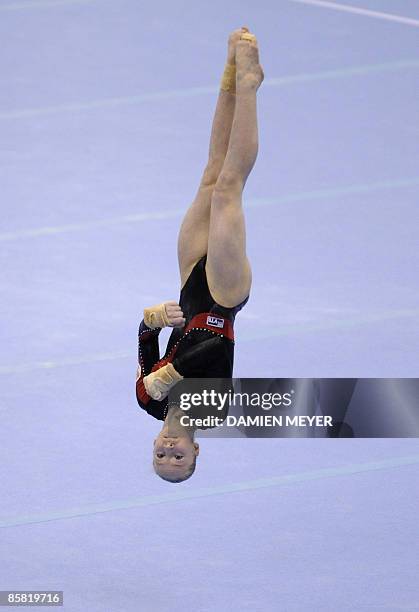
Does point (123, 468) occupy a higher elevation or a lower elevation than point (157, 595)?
higher

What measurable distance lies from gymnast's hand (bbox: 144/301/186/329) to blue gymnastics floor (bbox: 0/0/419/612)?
121 centimetres

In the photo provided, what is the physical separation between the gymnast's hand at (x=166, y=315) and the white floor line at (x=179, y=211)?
325 centimetres

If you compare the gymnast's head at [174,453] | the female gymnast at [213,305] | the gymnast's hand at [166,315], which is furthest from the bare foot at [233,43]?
the gymnast's head at [174,453]

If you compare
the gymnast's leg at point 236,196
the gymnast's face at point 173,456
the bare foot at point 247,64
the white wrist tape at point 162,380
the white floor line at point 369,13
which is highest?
the white floor line at point 369,13

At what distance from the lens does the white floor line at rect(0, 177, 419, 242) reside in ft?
31.8

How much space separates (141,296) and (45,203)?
1.25 m

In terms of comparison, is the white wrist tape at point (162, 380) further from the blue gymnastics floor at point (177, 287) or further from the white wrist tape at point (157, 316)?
the blue gymnastics floor at point (177, 287)

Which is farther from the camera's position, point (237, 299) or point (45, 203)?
point (45, 203)

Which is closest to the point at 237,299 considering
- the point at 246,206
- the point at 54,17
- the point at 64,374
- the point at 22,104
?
the point at 64,374

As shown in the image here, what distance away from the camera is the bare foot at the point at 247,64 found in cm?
656

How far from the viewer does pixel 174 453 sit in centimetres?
663

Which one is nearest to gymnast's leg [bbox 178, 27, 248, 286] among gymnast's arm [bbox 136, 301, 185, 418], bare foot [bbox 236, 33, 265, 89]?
bare foot [bbox 236, 33, 265, 89]

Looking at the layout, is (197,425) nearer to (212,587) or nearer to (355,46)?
Result: (212,587)

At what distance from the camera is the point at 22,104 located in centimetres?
1107
